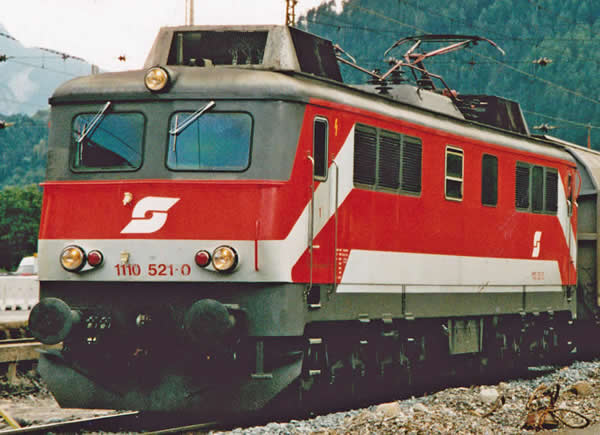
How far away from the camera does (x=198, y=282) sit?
422 inches

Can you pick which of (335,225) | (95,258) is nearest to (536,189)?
(335,225)

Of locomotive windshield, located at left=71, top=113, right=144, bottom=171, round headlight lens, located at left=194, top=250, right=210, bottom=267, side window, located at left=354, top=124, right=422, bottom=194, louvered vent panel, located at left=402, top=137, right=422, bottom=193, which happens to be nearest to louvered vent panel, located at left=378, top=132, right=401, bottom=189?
side window, located at left=354, top=124, right=422, bottom=194

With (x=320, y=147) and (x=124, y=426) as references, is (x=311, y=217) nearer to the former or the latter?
(x=320, y=147)

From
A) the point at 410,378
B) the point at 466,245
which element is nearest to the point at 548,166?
the point at 466,245

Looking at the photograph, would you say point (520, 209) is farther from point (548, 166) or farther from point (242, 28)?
point (242, 28)

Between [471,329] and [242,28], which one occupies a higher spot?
[242,28]

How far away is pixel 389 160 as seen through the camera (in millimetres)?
12781

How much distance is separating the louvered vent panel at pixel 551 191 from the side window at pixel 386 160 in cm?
475

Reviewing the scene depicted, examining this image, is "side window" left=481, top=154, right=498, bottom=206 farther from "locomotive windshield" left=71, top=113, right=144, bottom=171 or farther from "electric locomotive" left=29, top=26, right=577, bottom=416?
"locomotive windshield" left=71, top=113, right=144, bottom=171

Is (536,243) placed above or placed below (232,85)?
below

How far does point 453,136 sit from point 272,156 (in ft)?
14.2

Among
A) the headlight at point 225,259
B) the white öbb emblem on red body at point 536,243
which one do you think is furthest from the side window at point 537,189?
the headlight at point 225,259

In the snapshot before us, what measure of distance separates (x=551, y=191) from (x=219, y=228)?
8539mm

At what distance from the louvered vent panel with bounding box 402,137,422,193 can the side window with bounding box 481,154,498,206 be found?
6.62ft
